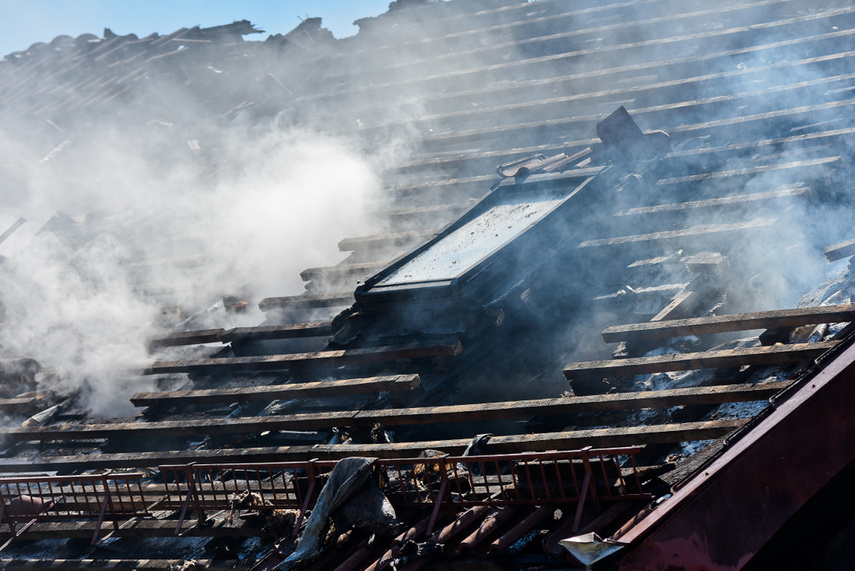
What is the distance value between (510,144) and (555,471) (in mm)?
6750

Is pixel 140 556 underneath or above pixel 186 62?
underneath

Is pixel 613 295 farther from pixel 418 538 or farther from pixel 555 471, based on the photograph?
pixel 418 538

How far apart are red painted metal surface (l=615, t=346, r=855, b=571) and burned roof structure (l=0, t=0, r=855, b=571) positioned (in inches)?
0.6

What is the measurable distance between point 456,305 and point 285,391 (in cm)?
173

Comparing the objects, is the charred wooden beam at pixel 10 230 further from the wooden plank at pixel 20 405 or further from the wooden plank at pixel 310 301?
the wooden plank at pixel 310 301

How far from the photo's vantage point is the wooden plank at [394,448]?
14.2 feet

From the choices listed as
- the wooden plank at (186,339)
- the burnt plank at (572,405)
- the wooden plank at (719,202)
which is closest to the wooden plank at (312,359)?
the wooden plank at (186,339)

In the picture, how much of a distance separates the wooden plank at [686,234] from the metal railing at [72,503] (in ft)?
14.7

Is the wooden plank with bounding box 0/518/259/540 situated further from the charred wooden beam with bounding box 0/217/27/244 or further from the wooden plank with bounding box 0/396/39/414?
the charred wooden beam with bounding box 0/217/27/244

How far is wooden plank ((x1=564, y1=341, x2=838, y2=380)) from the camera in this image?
14.9 feet

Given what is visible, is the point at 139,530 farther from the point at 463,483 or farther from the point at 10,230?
the point at 10,230

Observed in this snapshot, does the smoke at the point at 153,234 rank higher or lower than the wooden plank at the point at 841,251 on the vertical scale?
higher

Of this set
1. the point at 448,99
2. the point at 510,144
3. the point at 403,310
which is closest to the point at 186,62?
the point at 448,99

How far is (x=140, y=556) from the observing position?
214 inches
